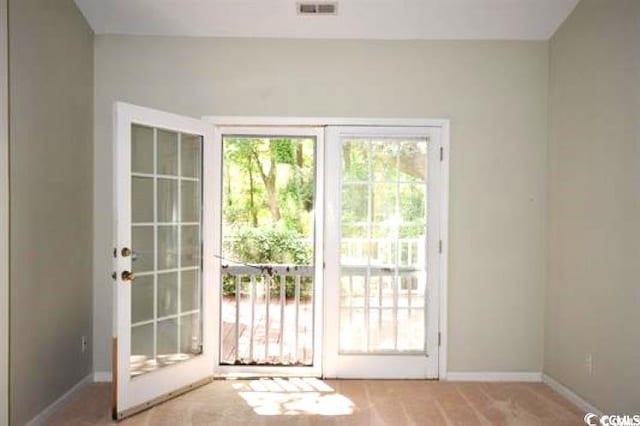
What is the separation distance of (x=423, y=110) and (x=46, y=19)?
2624 mm

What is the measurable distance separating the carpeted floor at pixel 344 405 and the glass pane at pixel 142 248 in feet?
3.07

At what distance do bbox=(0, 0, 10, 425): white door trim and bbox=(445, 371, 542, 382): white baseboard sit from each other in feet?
9.57

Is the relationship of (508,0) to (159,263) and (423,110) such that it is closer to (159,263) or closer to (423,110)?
(423,110)

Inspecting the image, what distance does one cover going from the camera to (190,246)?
3428 millimetres

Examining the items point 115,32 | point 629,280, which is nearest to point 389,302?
point 629,280

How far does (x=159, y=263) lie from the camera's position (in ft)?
10.5

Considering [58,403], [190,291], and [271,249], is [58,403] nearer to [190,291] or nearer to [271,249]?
[190,291]

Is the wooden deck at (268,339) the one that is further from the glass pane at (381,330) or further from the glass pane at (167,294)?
the glass pane at (167,294)

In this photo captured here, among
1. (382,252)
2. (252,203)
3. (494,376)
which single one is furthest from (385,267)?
(252,203)

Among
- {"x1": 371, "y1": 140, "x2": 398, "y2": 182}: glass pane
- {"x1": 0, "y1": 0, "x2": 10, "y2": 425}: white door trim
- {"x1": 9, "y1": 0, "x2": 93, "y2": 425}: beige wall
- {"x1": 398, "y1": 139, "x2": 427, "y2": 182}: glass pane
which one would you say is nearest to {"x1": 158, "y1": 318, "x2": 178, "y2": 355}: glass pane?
{"x1": 9, "y1": 0, "x2": 93, "y2": 425}: beige wall

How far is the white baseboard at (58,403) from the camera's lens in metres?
2.76

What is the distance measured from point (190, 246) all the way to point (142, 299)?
525 millimetres

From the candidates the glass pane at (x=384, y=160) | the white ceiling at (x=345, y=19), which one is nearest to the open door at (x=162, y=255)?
the white ceiling at (x=345, y=19)

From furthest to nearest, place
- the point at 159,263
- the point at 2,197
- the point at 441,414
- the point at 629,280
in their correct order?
the point at 159,263 < the point at 441,414 < the point at 629,280 < the point at 2,197
